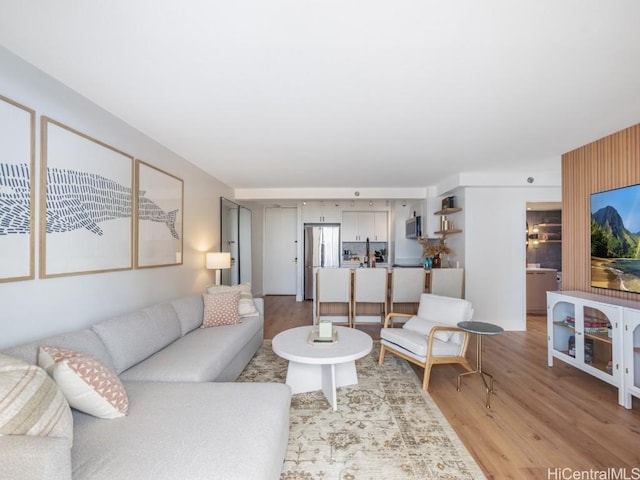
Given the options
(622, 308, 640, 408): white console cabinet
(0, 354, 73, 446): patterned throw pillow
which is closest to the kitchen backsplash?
(622, 308, 640, 408): white console cabinet

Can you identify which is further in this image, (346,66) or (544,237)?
(544,237)

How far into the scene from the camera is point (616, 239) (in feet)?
9.04

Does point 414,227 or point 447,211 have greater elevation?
point 447,211

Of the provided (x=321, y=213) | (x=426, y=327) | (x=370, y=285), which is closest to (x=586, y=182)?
(x=426, y=327)

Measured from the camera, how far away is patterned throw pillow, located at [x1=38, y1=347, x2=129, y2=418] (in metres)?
1.42

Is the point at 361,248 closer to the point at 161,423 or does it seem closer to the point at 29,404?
the point at 161,423

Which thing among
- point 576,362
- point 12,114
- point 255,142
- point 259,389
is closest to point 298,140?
point 255,142

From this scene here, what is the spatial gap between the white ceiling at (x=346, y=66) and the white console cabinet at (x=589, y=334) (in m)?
1.58

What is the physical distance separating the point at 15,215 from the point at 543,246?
8.06 m

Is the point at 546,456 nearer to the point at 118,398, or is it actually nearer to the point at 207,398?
the point at 207,398

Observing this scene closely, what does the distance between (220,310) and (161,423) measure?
1.76 meters

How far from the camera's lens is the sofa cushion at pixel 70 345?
148 centimetres

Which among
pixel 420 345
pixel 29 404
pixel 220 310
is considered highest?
pixel 29 404

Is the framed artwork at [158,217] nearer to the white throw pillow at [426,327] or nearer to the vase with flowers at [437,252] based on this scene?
the white throw pillow at [426,327]
